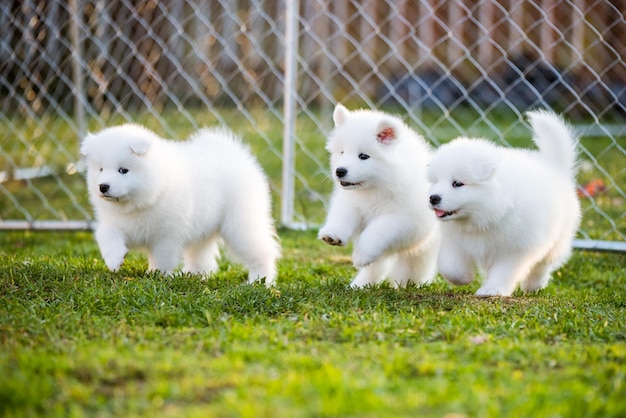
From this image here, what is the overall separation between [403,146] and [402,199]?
239mm

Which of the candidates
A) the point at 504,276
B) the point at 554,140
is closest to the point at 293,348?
the point at 504,276

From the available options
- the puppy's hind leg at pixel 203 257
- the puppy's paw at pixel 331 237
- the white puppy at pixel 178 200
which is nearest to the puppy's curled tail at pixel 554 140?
the puppy's paw at pixel 331 237

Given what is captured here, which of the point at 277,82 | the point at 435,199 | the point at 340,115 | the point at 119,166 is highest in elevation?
the point at 277,82

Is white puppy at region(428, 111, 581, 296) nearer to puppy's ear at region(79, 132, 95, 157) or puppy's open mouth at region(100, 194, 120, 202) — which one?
puppy's open mouth at region(100, 194, 120, 202)

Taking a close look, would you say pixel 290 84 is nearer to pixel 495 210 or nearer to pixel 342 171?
pixel 342 171

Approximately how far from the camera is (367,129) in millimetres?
3609

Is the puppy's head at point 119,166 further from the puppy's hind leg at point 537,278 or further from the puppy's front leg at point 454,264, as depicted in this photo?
the puppy's hind leg at point 537,278

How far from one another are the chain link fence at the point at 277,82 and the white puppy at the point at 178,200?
2.22ft

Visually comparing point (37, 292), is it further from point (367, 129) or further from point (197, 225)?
point (367, 129)

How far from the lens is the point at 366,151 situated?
360cm

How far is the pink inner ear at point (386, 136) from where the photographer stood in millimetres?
3619

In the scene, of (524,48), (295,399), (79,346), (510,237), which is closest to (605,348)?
(510,237)

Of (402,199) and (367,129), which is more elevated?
(367,129)

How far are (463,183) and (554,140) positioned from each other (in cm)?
68
